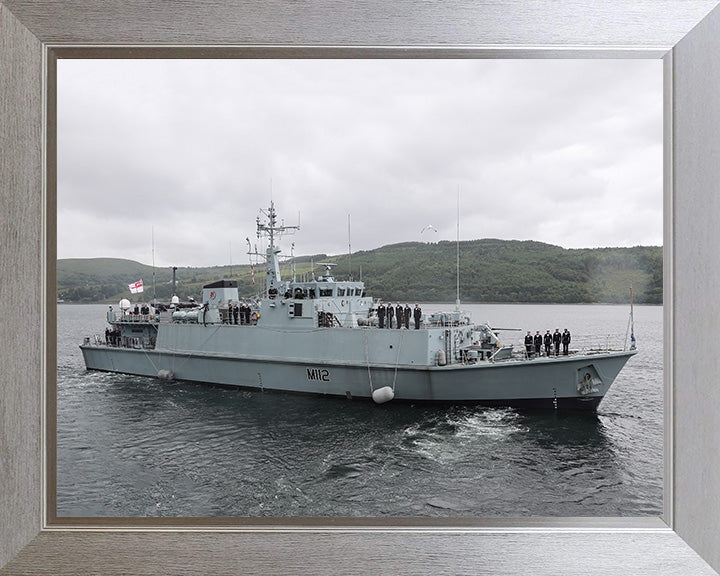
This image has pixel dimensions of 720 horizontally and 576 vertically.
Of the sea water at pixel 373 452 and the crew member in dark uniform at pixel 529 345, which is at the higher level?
the crew member in dark uniform at pixel 529 345

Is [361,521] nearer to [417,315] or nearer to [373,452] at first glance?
[373,452]

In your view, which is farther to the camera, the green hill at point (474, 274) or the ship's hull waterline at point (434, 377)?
the ship's hull waterline at point (434, 377)

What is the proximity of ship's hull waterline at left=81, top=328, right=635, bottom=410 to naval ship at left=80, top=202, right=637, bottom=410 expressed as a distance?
0.01 metres

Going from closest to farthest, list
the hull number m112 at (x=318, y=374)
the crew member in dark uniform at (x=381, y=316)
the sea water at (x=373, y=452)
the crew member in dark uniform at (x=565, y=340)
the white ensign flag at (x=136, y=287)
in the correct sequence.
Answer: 1. the sea water at (x=373, y=452)
2. the white ensign flag at (x=136, y=287)
3. the crew member in dark uniform at (x=565, y=340)
4. the crew member in dark uniform at (x=381, y=316)
5. the hull number m112 at (x=318, y=374)

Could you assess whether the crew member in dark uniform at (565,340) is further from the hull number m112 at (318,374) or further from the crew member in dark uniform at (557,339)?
the hull number m112 at (318,374)

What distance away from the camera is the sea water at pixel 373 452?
3.33 m

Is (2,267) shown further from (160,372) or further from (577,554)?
(160,372)

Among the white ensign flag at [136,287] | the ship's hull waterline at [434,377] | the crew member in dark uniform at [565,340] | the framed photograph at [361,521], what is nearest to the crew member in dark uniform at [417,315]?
the ship's hull waterline at [434,377]

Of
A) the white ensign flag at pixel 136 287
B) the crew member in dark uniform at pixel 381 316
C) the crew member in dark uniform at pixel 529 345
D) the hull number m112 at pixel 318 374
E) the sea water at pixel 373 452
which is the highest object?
the white ensign flag at pixel 136 287

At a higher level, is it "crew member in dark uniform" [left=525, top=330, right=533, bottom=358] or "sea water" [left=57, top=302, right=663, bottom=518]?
"crew member in dark uniform" [left=525, top=330, right=533, bottom=358]

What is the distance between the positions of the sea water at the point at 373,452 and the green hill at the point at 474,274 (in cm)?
16

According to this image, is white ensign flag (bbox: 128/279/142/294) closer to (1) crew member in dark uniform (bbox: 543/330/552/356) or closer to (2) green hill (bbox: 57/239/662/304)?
(2) green hill (bbox: 57/239/662/304)

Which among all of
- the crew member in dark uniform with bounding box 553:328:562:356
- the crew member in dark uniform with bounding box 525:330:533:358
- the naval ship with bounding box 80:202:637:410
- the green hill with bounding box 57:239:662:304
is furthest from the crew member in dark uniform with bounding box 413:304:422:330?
the green hill with bounding box 57:239:662:304

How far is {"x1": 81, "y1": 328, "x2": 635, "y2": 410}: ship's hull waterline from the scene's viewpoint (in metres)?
6.26
